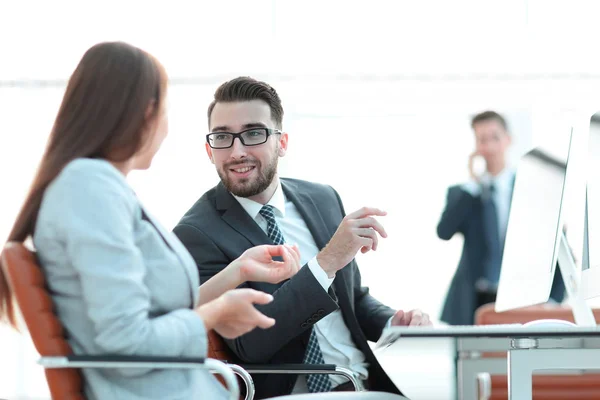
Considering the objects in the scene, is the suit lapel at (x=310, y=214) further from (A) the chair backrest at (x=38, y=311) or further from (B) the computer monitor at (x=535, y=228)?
(A) the chair backrest at (x=38, y=311)

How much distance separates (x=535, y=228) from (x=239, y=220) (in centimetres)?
84

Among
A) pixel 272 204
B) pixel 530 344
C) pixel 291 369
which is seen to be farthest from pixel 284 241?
pixel 530 344

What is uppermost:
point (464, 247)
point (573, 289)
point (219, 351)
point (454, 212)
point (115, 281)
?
point (115, 281)

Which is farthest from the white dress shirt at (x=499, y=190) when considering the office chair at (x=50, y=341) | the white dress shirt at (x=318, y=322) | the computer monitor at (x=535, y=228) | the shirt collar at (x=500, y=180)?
the office chair at (x=50, y=341)

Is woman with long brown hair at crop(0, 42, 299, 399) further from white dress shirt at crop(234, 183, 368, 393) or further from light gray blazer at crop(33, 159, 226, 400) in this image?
white dress shirt at crop(234, 183, 368, 393)

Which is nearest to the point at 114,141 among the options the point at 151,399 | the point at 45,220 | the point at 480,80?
the point at 45,220

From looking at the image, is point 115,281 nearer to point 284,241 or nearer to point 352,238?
point 352,238

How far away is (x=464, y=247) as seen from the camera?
→ 5766 millimetres

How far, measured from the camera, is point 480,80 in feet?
22.7

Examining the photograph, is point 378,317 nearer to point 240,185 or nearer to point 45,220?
point 240,185

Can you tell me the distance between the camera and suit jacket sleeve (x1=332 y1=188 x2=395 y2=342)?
271cm

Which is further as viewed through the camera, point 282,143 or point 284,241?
point 282,143

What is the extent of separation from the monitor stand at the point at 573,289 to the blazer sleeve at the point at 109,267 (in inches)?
44.1

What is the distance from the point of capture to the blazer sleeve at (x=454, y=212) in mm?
5617
